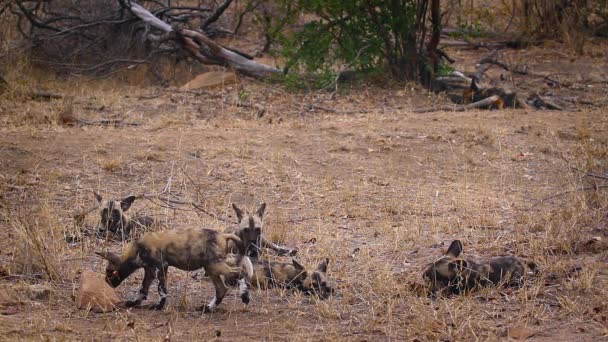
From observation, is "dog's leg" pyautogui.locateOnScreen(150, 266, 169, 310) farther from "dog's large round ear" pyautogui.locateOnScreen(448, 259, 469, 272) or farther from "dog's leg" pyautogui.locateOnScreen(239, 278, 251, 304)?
"dog's large round ear" pyautogui.locateOnScreen(448, 259, 469, 272)

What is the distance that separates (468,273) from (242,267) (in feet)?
3.96

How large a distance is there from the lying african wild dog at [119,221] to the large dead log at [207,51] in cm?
637

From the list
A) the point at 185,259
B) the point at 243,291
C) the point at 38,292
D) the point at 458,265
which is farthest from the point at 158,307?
the point at 458,265

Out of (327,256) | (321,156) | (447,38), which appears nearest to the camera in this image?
(327,256)

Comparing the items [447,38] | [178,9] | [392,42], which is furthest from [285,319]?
[447,38]

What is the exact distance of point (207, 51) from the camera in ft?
42.7

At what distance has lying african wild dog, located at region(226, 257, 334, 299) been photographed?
5.13 metres

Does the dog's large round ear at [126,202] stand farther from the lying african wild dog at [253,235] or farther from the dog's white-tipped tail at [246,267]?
the dog's white-tipped tail at [246,267]

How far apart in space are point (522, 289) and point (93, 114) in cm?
669

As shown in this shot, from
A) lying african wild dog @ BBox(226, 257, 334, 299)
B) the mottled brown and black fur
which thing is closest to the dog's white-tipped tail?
lying african wild dog @ BBox(226, 257, 334, 299)

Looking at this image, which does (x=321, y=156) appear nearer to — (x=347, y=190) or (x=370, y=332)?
(x=347, y=190)

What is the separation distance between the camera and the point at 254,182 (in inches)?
314

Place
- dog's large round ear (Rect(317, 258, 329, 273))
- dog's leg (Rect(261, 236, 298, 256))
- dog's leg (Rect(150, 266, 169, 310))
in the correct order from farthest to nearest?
dog's leg (Rect(261, 236, 298, 256)) < dog's large round ear (Rect(317, 258, 329, 273)) < dog's leg (Rect(150, 266, 169, 310))

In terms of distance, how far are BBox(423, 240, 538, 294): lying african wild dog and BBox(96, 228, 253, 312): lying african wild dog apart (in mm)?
1002
